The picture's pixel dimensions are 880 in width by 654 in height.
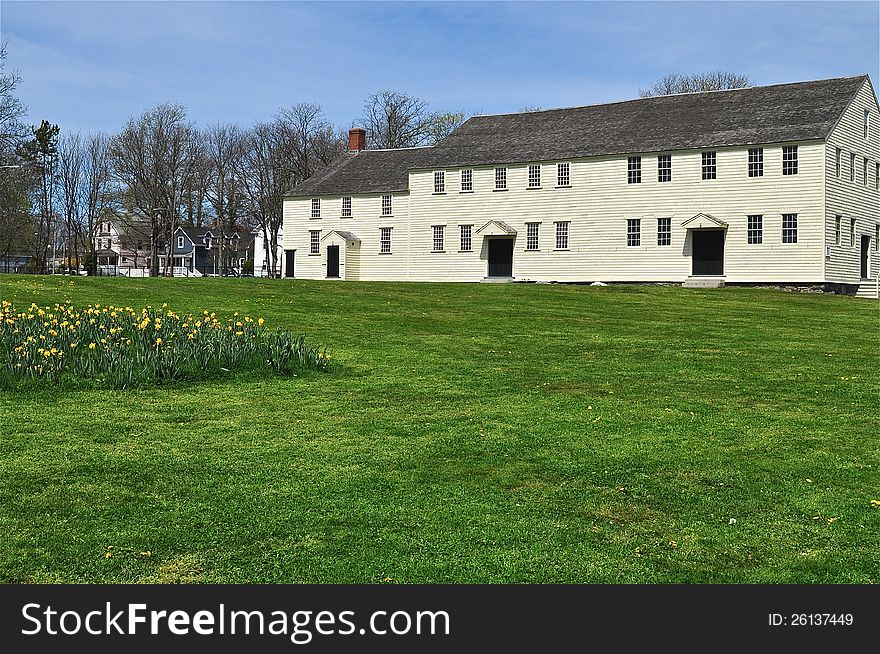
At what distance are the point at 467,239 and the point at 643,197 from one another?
9191 mm

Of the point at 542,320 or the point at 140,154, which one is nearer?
the point at 542,320

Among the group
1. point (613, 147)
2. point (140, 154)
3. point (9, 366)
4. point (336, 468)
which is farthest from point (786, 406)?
point (140, 154)

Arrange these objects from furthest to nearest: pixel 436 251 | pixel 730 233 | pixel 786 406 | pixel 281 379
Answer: pixel 436 251 < pixel 730 233 < pixel 281 379 < pixel 786 406

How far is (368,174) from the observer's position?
52.9 meters

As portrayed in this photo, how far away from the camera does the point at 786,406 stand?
9.73 m

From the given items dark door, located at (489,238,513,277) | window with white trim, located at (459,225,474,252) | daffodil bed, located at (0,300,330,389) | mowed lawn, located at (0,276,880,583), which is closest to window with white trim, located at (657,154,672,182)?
dark door, located at (489,238,513,277)

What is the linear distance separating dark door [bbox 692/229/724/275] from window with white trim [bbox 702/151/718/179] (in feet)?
7.89

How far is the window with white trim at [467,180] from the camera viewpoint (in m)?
47.1

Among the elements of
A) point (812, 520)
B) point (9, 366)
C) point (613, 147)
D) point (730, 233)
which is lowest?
point (812, 520)

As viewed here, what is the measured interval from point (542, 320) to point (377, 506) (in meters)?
13.4

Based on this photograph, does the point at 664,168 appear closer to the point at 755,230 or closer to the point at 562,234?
the point at 755,230

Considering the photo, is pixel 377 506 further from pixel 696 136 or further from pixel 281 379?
pixel 696 136

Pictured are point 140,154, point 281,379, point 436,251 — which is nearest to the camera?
point 281,379

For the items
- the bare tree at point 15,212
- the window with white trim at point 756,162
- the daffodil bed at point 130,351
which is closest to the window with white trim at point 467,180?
the window with white trim at point 756,162
